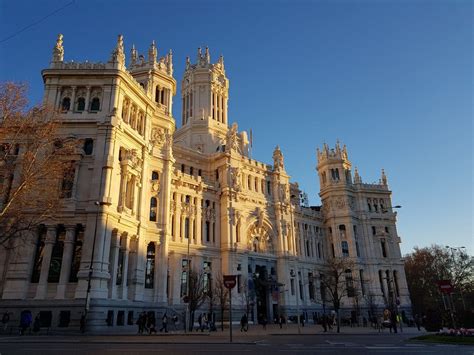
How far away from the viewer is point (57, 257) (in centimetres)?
3431

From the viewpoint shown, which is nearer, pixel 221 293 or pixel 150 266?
pixel 150 266

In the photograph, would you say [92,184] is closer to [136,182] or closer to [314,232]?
[136,182]

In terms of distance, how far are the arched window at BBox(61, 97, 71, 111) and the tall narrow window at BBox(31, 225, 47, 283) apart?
13778mm

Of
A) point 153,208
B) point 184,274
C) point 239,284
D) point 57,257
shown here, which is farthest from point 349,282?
point 57,257

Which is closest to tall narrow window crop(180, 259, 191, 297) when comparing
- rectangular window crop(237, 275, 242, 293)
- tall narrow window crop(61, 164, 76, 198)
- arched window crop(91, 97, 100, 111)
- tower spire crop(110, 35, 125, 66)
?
rectangular window crop(237, 275, 242, 293)

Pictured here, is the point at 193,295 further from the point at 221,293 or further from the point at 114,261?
the point at 114,261

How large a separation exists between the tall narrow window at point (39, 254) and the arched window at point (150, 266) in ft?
39.1

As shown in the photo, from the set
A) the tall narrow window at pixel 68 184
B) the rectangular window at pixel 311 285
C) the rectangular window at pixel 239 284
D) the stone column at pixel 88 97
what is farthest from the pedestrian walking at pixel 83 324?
the rectangular window at pixel 311 285

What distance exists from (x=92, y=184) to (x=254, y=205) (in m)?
30.0

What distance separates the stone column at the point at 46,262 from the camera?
1270 inches

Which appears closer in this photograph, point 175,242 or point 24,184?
point 24,184

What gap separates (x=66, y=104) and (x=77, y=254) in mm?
17553

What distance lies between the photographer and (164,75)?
178 feet

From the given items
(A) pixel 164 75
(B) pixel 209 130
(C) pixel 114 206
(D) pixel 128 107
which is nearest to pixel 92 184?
(C) pixel 114 206
